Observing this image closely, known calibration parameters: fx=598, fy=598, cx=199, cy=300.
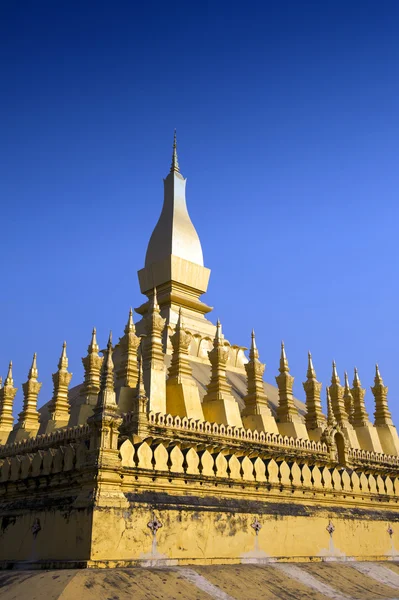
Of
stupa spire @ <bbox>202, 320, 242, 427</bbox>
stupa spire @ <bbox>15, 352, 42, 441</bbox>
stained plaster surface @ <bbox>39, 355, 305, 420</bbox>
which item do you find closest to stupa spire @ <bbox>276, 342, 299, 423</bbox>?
stained plaster surface @ <bbox>39, 355, 305, 420</bbox>

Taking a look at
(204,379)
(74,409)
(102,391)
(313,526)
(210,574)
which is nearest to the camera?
(210,574)

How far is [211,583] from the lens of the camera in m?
8.95

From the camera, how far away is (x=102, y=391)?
1005cm

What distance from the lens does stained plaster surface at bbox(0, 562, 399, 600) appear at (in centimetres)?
773

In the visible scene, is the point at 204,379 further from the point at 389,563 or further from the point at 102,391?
the point at 102,391

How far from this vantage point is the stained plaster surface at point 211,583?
7.73 m

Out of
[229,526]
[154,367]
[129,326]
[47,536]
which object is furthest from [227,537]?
[129,326]

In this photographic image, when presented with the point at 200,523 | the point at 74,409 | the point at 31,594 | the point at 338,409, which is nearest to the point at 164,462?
the point at 200,523

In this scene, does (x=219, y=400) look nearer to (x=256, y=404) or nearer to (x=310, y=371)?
(x=256, y=404)

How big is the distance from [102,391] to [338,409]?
22.2 meters

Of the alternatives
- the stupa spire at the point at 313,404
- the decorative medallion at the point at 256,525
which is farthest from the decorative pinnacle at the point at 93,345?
the decorative medallion at the point at 256,525

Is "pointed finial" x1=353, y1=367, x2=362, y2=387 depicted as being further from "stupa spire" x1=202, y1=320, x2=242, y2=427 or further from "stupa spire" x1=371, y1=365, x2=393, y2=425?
"stupa spire" x1=202, y1=320, x2=242, y2=427

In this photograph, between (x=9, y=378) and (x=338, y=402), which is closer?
(x=9, y=378)

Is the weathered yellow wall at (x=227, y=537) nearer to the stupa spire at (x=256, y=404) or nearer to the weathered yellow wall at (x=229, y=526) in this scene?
the weathered yellow wall at (x=229, y=526)
